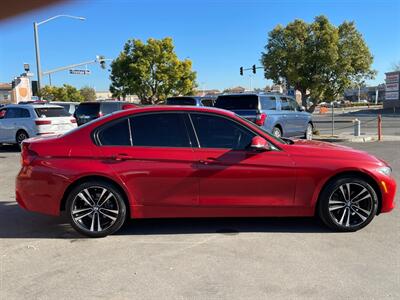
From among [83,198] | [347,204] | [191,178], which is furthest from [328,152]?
[83,198]

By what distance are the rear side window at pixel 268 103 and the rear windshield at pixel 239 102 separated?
12.4 inches

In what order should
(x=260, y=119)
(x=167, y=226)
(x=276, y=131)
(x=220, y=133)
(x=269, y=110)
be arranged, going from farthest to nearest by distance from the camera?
(x=276, y=131) < (x=269, y=110) < (x=260, y=119) < (x=167, y=226) < (x=220, y=133)

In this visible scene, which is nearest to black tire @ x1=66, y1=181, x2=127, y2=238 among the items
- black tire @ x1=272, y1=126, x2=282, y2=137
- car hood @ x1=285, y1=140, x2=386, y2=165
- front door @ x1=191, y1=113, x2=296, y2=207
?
front door @ x1=191, y1=113, x2=296, y2=207

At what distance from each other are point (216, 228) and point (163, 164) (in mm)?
1091

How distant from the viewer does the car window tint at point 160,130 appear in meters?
5.21

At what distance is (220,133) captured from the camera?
5.24 meters

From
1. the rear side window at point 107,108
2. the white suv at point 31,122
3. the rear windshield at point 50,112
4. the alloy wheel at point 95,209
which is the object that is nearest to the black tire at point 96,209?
the alloy wheel at point 95,209

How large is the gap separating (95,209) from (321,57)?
694 inches

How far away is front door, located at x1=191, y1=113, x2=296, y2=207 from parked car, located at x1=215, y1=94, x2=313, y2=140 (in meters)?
7.76

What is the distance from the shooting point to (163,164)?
5090 millimetres

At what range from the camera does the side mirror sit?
16.5ft

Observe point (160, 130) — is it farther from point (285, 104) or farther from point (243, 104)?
Answer: point (285, 104)

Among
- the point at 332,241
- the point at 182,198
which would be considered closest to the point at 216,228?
the point at 182,198

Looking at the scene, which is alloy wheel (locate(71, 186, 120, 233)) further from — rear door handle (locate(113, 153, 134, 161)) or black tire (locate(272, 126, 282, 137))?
black tire (locate(272, 126, 282, 137))
